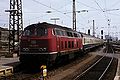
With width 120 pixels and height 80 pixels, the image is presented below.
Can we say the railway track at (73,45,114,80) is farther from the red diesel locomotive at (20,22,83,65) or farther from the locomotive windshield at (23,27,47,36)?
the locomotive windshield at (23,27,47,36)

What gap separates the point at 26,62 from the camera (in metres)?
19.7

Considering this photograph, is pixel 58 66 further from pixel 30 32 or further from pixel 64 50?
pixel 30 32

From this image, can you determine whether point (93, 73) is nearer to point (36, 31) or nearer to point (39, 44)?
point (39, 44)

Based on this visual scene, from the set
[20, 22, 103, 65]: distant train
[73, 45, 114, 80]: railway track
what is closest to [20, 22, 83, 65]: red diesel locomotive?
[20, 22, 103, 65]: distant train

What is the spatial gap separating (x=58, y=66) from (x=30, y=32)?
5.11 m

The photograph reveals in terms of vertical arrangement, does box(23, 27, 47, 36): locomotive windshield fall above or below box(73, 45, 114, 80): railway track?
above

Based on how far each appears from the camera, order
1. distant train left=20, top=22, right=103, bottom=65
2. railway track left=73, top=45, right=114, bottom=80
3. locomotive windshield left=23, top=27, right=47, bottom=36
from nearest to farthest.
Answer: railway track left=73, top=45, right=114, bottom=80 → distant train left=20, top=22, right=103, bottom=65 → locomotive windshield left=23, top=27, right=47, bottom=36

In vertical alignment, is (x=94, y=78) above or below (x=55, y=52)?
below

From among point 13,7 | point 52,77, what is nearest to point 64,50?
point 52,77

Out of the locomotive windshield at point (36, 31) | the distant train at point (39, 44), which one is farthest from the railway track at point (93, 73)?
the locomotive windshield at point (36, 31)

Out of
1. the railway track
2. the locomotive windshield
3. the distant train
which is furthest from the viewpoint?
the locomotive windshield

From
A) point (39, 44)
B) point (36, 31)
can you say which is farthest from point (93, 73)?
point (36, 31)

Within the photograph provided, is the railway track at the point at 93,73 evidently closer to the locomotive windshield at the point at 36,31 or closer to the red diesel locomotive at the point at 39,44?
the red diesel locomotive at the point at 39,44

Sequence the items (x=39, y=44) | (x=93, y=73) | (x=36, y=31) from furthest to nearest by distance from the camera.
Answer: (x=93, y=73), (x=36, y=31), (x=39, y=44)
